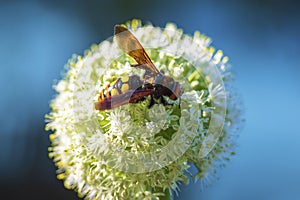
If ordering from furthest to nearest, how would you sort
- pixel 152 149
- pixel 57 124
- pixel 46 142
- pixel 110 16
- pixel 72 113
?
pixel 110 16 < pixel 46 142 < pixel 57 124 < pixel 72 113 < pixel 152 149

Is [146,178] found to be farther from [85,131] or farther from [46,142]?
[46,142]

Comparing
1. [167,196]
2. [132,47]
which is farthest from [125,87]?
[167,196]

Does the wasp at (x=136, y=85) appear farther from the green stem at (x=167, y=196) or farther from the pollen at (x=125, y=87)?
the green stem at (x=167, y=196)

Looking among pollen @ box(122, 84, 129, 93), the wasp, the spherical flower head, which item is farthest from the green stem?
pollen @ box(122, 84, 129, 93)

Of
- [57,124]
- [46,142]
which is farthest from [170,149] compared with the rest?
[46,142]

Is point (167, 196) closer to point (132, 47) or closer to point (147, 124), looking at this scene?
point (147, 124)

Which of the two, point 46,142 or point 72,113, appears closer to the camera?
point 72,113
